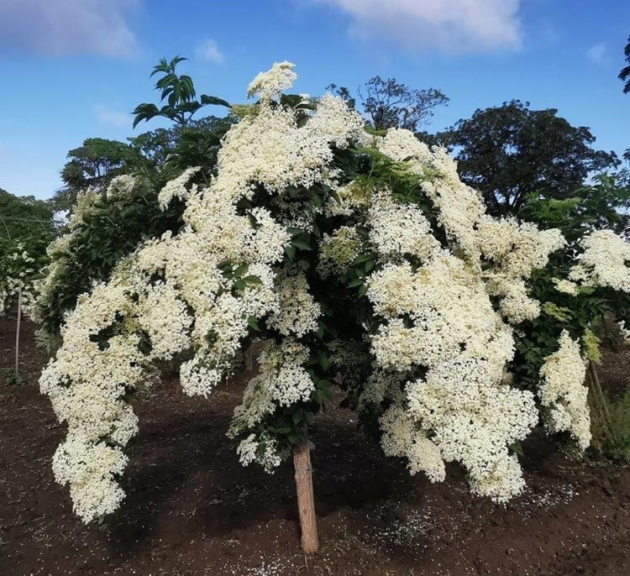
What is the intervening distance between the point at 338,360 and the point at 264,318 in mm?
711

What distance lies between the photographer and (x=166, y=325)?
3.12 m

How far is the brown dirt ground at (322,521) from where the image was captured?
484 centimetres

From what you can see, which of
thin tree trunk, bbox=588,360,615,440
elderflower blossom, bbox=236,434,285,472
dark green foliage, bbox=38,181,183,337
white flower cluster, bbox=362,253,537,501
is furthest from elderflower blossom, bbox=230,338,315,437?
thin tree trunk, bbox=588,360,615,440

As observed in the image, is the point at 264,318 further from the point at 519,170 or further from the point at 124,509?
the point at 519,170

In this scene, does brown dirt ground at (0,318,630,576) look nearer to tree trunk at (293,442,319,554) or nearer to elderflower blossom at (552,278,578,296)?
tree trunk at (293,442,319,554)

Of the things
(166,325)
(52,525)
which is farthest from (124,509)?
(166,325)

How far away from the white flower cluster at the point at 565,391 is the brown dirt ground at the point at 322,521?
163 centimetres

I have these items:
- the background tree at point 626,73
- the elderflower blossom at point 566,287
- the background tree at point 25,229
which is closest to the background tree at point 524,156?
the background tree at point 626,73

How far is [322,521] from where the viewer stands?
5277 mm

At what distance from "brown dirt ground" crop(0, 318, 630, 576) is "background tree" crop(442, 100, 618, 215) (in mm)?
20208

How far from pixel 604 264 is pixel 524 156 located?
23127mm

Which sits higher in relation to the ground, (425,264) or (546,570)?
(425,264)

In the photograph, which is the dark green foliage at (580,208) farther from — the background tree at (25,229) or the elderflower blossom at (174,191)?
the background tree at (25,229)

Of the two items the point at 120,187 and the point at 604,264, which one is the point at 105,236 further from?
the point at 604,264
